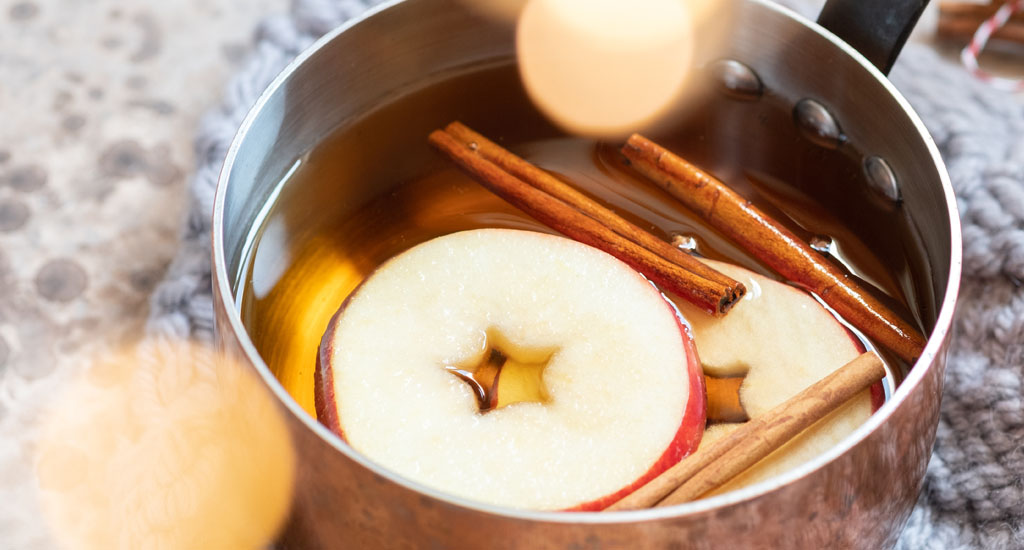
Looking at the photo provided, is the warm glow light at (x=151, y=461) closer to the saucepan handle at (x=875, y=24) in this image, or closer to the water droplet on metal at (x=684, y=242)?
the water droplet on metal at (x=684, y=242)

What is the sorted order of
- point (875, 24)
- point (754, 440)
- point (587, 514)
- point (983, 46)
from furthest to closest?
point (983, 46) < point (875, 24) < point (754, 440) < point (587, 514)

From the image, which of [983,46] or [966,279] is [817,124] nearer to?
[966,279]

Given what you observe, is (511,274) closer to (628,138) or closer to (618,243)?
(618,243)

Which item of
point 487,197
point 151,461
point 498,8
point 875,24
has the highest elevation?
point 875,24

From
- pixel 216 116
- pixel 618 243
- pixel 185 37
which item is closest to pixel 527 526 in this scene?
pixel 618 243

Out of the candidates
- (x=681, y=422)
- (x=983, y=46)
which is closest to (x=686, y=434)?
(x=681, y=422)

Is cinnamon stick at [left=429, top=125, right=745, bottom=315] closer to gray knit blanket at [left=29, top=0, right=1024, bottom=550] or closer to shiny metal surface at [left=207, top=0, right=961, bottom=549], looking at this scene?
shiny metal surface at [left=207, top=0, right=961, bottom=549]
